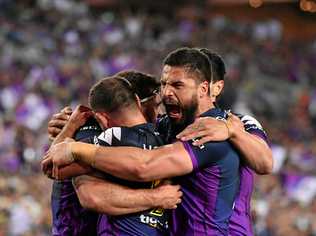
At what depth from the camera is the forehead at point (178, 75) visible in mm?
4336

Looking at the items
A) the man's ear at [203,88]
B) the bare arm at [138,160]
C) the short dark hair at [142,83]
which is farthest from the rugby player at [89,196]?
the man's ear at [203,88]

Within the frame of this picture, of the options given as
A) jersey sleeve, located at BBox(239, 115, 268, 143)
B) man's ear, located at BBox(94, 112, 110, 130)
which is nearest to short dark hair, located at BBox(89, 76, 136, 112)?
man's ear, located at BBox(94, 112, 110, 130)

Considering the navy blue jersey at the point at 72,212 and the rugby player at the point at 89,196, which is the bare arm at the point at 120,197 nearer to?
the rugby player at the point at 89,196

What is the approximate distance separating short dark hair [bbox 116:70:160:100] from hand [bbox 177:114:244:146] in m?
0.41

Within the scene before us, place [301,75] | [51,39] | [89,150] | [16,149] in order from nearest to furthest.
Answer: [89,150]
[16,149]
[51,39]
[301,75]

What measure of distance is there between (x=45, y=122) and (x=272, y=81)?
5035 millimetres

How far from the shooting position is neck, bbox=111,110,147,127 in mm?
4266

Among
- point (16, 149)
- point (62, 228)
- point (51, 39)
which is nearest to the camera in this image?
point (62, 228)

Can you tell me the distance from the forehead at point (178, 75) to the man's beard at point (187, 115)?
0.09 meters

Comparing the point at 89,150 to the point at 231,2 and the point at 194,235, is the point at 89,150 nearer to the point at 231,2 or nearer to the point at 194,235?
the point at 194,235

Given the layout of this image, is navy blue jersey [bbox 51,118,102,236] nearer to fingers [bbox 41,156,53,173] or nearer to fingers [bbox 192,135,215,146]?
fingers [bbox 41,156,53,173]

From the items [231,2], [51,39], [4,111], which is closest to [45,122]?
[4,111]

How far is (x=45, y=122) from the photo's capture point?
1146 centimetres

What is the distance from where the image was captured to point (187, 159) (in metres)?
4.16
